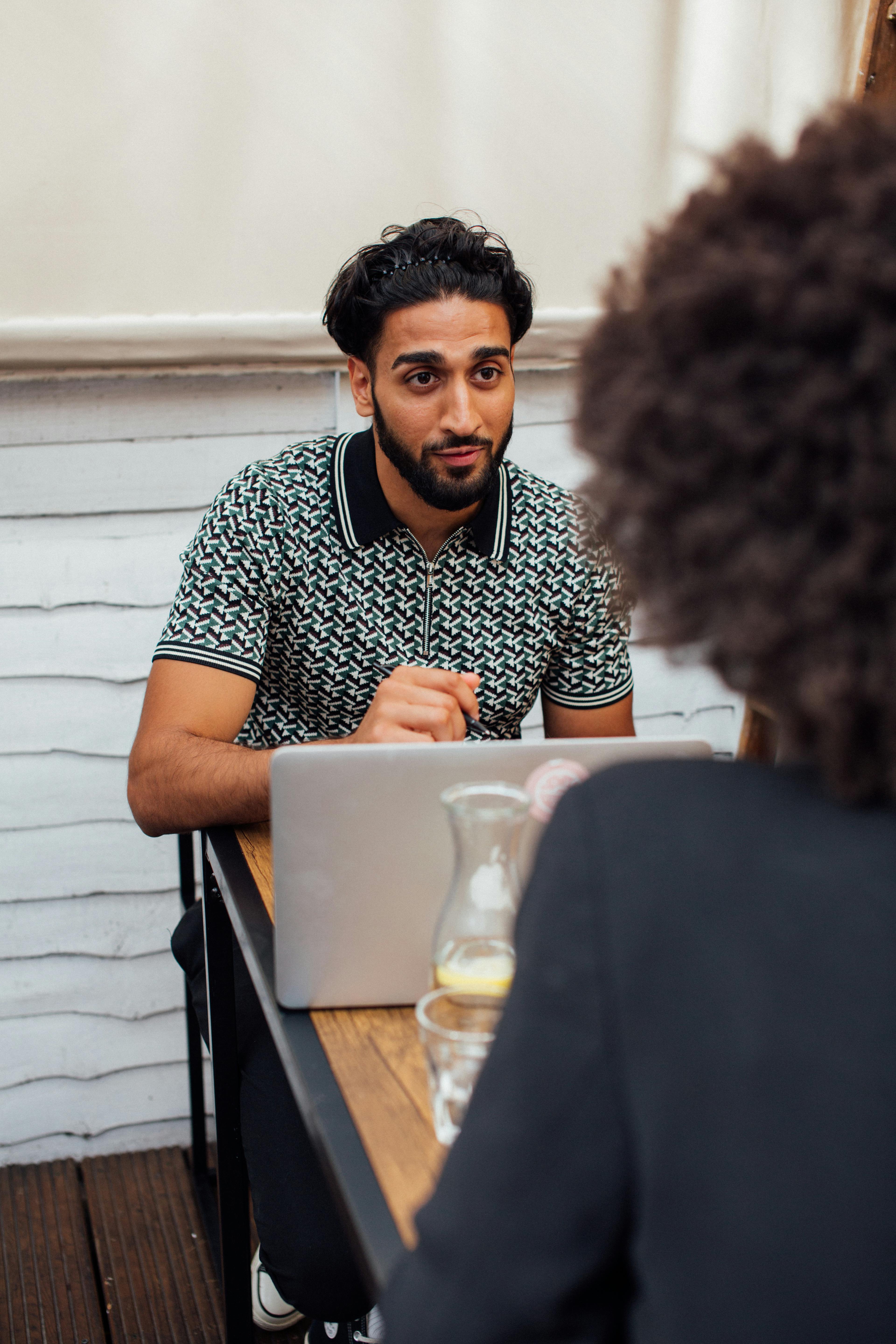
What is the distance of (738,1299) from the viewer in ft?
1.24

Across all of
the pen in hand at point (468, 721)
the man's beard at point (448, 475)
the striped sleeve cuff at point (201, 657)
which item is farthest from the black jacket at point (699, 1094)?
the man's beard at point (448, 475)

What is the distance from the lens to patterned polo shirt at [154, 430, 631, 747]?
142cm

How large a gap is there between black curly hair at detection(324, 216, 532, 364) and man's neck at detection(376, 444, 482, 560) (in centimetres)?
19

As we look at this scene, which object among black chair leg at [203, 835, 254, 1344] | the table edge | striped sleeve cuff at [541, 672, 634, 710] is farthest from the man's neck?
the table edge

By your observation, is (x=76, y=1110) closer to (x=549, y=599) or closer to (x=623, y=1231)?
(x=549, y=599)

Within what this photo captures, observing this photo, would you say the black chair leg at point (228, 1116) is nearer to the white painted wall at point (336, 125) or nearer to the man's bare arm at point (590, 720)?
the man's bare arm at point (590, 720)

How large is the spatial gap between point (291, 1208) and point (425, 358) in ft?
3.45

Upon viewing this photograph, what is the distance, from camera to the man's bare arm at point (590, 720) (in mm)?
1597

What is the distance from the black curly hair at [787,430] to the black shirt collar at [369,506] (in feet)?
3.51

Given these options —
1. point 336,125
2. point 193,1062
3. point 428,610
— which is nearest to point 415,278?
point 336,125

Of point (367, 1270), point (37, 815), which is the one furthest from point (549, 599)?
point (367, 1270)

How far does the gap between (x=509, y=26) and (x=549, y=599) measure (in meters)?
0.94

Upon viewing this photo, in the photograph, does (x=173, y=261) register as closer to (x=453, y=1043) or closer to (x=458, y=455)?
(x=458, y=455)

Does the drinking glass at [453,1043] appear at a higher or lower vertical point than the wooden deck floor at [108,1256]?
higher
